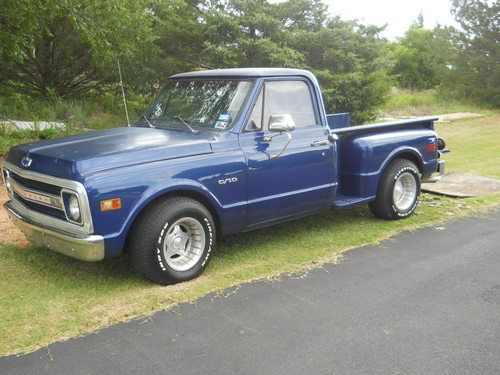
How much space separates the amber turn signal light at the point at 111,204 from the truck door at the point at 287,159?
4.26 feet

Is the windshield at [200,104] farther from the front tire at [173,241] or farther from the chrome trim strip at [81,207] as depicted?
the chrome trim strip at [81,207]

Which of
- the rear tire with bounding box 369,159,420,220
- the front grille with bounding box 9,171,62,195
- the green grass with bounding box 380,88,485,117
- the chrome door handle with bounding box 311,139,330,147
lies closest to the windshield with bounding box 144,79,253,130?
the chrome door handle with bounding box 311,139,330,147

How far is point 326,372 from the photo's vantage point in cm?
326

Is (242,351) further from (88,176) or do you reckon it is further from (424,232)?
(424,232)

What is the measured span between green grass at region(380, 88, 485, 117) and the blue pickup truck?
43.4 feet

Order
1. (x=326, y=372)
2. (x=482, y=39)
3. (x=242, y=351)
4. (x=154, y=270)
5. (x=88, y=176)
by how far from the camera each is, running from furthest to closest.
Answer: (x=482, y=39), (x=154, y=270), (x=88, y=176), (x=242, y=351), (x=326, y=372)

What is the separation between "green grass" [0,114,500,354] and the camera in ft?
12.8

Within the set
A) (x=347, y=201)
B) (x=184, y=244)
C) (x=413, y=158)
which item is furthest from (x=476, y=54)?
(x=184, y=244)

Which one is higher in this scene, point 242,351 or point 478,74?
point 478,74

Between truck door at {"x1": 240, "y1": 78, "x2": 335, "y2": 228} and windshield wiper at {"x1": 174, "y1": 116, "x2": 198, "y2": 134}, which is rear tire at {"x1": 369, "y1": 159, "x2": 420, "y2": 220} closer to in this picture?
truck door at {"x1": 240, "y1": 78, "x2": 335, "y2": 228}

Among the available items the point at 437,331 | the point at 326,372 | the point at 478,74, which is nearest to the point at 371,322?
the point at 437,331

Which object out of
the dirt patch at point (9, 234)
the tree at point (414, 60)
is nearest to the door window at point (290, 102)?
the dirt patch at point (9, 234)

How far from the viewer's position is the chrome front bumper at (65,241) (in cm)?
407

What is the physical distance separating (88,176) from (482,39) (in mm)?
21720
